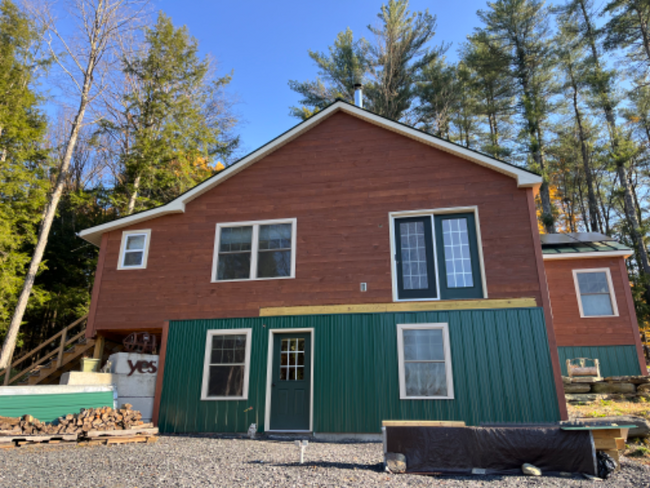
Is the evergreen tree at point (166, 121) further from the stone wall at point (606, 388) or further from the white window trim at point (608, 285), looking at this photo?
the stone wall at point (606, 388)

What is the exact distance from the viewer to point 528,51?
24734 millimetres

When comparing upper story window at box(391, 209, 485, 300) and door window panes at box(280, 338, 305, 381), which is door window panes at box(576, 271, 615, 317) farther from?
door window panes at box(280, 338, 305, 381)

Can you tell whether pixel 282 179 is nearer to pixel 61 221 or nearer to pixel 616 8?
pixel 61 221

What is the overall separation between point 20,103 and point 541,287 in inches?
808

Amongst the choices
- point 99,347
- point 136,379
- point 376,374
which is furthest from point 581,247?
point 99,347

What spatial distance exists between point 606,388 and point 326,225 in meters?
7.87

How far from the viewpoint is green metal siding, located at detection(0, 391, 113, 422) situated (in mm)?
8219

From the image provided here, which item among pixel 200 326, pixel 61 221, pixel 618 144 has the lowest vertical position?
pixel 200 326

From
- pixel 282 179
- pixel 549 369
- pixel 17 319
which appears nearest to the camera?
pixel 549 369

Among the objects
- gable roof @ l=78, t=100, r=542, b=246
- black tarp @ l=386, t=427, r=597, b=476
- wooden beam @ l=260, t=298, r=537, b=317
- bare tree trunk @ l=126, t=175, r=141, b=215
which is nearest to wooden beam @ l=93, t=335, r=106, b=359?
gable roof @ l=78, t=100, r=542, b=246

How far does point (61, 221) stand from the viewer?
22.5 meters

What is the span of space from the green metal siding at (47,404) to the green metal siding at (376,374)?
170 centimetres

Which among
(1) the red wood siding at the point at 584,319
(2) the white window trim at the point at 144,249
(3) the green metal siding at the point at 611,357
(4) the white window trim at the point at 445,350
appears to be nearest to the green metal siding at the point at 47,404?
(2) the white window trim at the point at 144,249

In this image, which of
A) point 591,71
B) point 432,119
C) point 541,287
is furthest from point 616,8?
point 541,287
